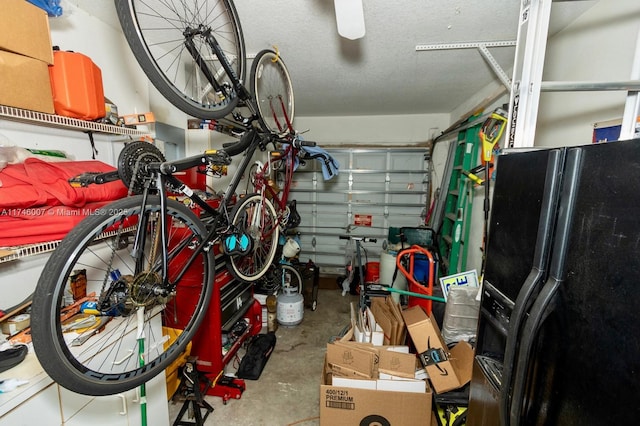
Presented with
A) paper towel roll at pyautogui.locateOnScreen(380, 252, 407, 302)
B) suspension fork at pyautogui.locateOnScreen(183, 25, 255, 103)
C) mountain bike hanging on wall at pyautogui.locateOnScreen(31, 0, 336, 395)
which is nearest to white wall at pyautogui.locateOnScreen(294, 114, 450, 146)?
paper towel roll at pyautogui.locateOnScreen(380, 252, 407, 302)

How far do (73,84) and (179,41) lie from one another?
→ 1010 millimetres

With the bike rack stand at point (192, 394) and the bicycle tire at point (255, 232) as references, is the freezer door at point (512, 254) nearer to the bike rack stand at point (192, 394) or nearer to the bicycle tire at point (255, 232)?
the bicycle tire at point (255, 232)

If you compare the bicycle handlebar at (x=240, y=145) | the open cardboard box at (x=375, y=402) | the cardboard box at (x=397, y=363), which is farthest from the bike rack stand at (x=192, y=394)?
the bicycle handlebar at (x=240, y=145)

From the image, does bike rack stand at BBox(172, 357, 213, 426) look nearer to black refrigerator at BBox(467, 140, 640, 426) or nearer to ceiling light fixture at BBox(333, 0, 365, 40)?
black refrigerator at BBox(467, 140, 640, 426)

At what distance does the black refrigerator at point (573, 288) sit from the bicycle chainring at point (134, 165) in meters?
1.40

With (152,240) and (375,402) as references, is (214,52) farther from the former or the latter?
(375,402)

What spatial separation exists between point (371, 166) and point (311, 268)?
193 cm

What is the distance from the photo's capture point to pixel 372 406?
1622mm

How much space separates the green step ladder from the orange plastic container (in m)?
3.18

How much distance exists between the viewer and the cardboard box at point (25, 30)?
1.00 metres

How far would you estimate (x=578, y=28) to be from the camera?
156 centimetres

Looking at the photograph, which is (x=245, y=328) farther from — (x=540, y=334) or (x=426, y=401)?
(x=540, y=334)

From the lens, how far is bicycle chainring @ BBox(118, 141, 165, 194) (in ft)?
3.68

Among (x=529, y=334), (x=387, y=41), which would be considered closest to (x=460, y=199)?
(x=387, y=41)
